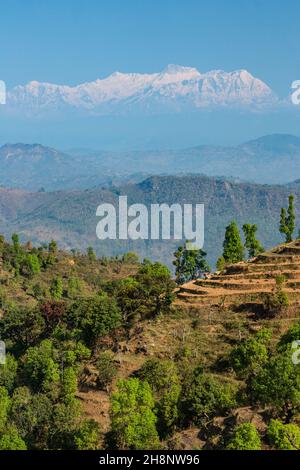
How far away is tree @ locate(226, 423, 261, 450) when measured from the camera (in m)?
33.8

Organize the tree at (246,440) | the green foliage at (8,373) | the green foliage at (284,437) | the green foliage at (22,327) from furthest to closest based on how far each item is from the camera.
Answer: the green foliage at (22,327)
the green foliage at (8,373)
the green foliage at (284,437)
the tree at (246,440)

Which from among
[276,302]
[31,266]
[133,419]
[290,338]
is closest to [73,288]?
[31,266]

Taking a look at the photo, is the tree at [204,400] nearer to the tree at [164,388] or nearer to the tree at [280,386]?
the tree at [164,388]

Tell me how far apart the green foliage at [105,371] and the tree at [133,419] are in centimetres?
744

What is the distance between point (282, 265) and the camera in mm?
65500

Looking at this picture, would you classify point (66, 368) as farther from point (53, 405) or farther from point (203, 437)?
point (203, 437)

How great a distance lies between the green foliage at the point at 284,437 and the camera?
3391 centimetres

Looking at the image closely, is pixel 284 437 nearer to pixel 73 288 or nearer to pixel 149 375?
pixel 149 375

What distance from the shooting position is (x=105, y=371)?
5075 cm

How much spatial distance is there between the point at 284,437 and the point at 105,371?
66.3 feet

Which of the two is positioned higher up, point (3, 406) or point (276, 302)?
point (276, 302)

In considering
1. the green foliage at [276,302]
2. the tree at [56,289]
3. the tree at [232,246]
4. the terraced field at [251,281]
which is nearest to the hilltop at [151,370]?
the terraced field at [251,281]
